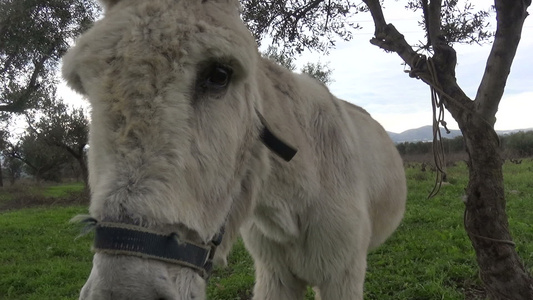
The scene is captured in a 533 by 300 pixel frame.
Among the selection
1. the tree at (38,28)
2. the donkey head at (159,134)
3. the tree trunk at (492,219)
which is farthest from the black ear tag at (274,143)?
the tree at (38,28)

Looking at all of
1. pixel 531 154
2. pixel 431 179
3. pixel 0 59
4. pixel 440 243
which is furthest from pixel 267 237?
pixel 531 154

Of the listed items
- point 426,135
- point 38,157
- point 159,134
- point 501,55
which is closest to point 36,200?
point 38,157

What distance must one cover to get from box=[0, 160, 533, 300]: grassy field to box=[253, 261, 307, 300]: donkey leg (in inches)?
89.7

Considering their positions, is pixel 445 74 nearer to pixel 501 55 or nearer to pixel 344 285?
pixel 501 55

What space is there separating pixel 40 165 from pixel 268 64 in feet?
142

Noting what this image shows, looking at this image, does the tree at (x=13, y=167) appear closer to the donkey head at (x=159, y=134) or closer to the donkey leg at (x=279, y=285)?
the donkey leg at (x=279, y=285)

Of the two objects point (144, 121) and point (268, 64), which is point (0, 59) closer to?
point (268, 64)

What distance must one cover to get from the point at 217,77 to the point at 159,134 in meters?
0.42

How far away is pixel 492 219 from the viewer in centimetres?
379

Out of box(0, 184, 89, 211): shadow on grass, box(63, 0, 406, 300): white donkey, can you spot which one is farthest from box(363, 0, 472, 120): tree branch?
box(0, 184, 89, 211): shadow on grass

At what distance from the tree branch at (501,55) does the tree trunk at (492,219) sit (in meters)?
0.18

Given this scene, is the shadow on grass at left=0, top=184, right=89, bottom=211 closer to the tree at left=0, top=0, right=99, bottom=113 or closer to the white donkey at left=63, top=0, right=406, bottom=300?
the tree at left=0, top=0, right=99, bottom=113

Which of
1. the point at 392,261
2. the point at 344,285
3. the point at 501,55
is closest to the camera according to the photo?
the point at 344,285

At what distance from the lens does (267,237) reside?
3176 mm
